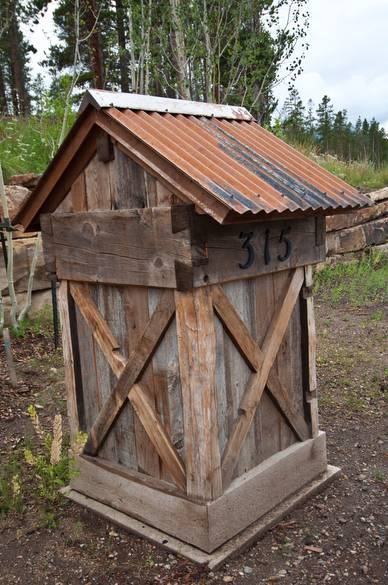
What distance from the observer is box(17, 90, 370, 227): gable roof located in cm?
275

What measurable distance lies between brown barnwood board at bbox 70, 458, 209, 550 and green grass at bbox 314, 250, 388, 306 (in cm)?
600

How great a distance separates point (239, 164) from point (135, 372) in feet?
4.66

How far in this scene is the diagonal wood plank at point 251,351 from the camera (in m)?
3.14

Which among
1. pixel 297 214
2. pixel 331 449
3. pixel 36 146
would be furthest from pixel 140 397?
pixel 36 146

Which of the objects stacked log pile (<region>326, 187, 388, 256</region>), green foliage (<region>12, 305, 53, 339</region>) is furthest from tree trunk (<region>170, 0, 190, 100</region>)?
green foliage (<region>12, 305, 53, 339</region>)

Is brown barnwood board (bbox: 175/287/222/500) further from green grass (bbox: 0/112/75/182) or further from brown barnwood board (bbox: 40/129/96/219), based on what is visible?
green grass (bbox: 0/112/75/182)

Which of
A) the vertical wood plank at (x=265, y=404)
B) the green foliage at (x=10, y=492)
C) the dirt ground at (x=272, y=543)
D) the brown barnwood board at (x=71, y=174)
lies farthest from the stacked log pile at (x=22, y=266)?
the vertical wood plank at (x=265, y=404)

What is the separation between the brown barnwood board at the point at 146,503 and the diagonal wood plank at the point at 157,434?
156 millimetres

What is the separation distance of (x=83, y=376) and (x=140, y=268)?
44.5 inches

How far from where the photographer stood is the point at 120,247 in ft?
10.7

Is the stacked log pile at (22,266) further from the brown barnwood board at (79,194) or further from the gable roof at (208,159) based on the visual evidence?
the brown barnwood board at (79,194)

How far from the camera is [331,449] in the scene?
4.77 metres

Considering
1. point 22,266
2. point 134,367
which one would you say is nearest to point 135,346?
point 134,367

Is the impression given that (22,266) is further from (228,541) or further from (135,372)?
(228,541)
